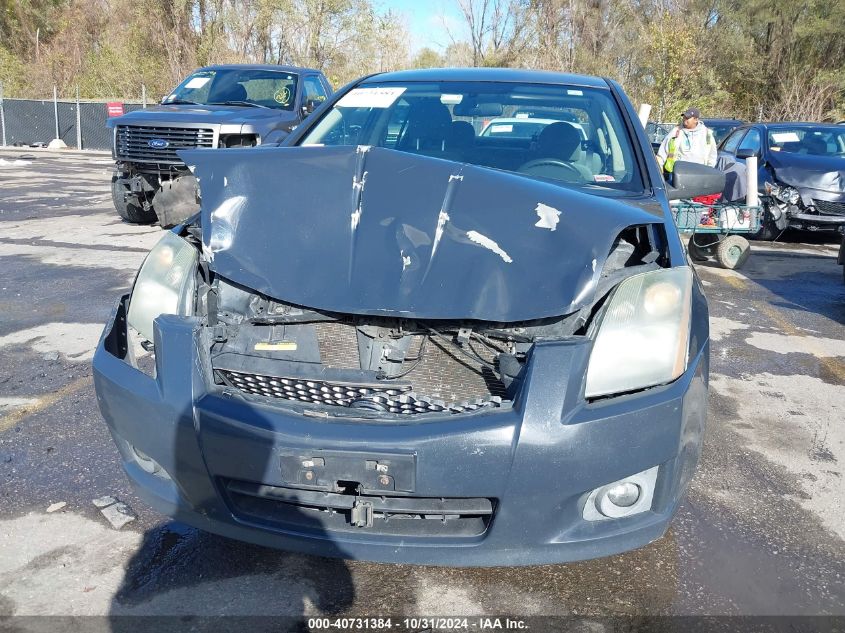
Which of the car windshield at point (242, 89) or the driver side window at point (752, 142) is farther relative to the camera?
the driver side window at point (752, 142)

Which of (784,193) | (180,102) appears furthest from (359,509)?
(784,193)

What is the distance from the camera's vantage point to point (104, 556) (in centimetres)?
263

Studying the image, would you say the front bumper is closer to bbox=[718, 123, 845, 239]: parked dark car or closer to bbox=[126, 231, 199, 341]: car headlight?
bbox=[126, 231, 199, 341]: car headlight

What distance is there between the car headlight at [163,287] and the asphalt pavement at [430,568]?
0.77m

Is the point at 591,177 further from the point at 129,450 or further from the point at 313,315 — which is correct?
the point at 129,450

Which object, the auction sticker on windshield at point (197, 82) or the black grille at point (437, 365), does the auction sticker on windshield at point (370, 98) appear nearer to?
the black grille at point (437, 365)

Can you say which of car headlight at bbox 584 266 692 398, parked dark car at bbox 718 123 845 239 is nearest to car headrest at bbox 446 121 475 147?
car headlight at bbox 584 266 692 398

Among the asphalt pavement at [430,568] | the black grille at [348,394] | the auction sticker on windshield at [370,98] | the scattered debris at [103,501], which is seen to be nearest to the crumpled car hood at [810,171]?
the asphalt pavement at [430,568]

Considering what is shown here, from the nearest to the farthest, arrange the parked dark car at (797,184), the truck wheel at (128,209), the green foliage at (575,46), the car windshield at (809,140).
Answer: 1. the truck wheel at (128,209)
2. the parked dark car at (797,184)
3. the car windshield at (809,140)
4. the green foliage at (575,46)

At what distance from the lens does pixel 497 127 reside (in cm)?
377

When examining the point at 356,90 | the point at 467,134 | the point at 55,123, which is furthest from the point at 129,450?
the point at 55,123

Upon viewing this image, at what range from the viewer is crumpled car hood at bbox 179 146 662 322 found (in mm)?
2379

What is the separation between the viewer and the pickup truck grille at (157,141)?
9039 millimetres

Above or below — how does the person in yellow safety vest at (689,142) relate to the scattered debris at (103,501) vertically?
above
